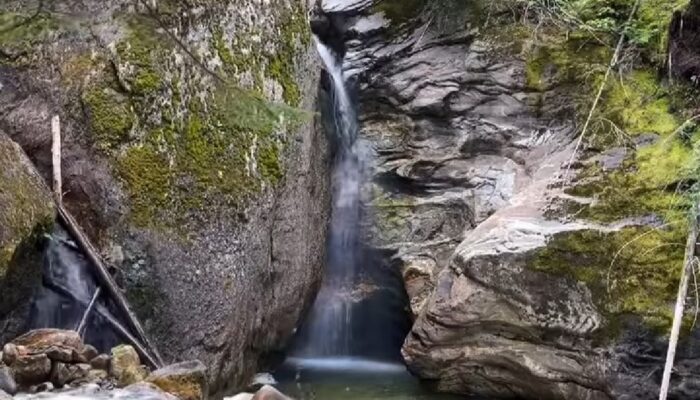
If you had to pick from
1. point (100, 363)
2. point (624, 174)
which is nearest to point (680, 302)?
point (624, 174)

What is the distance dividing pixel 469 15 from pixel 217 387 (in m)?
5.13

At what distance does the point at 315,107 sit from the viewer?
7684 millimetres

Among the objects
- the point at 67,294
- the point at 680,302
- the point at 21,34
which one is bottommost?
the point at 680,302

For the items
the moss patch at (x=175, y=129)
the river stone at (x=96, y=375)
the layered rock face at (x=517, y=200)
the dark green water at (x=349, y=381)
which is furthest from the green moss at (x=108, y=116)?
the layered rock face at (x=517, y=200)

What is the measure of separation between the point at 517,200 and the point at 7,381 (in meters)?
4.67

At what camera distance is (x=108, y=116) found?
18.2 ft

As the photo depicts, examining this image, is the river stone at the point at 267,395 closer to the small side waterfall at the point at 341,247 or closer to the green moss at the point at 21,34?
the green moss at the point at 21,34

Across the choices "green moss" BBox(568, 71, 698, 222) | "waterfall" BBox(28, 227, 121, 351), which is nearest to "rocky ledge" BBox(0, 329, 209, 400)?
Answer: "waterfall" BBox(28, 227, 121, 351)

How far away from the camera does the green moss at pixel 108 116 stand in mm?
5517

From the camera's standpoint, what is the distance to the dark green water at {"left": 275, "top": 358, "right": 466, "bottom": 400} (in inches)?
257

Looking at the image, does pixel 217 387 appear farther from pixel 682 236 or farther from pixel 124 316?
pixel 682 236

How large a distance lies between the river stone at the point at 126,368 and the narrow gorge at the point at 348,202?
1 centimetres

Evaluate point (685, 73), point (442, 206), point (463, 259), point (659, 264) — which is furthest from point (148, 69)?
point (685, 73)

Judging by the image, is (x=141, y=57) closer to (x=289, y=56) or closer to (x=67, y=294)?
(x=289, y=56)
